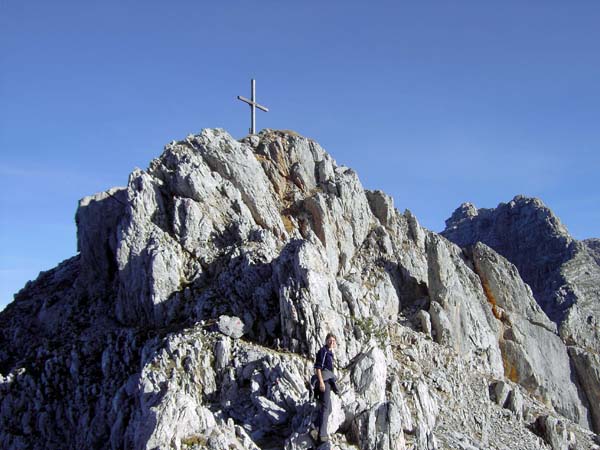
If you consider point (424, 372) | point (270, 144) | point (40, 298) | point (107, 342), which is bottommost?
point (424, 372)

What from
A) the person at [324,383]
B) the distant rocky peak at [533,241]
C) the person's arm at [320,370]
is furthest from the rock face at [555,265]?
the person's arm at [320,370]

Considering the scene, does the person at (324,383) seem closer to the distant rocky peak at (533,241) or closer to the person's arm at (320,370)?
the person's arm at (320,370)

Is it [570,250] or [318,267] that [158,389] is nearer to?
[318,267]

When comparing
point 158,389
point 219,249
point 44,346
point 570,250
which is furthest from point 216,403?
point 570,250

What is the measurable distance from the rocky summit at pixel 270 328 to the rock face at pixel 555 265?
55 cm

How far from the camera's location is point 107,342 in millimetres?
42094

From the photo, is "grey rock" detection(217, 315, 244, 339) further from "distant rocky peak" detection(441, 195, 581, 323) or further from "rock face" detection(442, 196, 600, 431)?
"distant rocky peak" detection(441, 195, 581, 323)

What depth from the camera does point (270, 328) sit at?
37.1 m

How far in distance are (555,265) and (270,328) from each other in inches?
2332

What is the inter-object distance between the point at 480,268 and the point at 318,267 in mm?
28447

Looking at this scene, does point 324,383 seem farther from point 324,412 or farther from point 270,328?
point 270,328

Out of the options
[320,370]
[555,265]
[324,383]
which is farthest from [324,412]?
Result: [555,265]

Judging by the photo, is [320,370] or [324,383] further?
[324,383]

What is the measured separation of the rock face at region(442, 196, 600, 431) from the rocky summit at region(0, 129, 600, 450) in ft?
1.82
